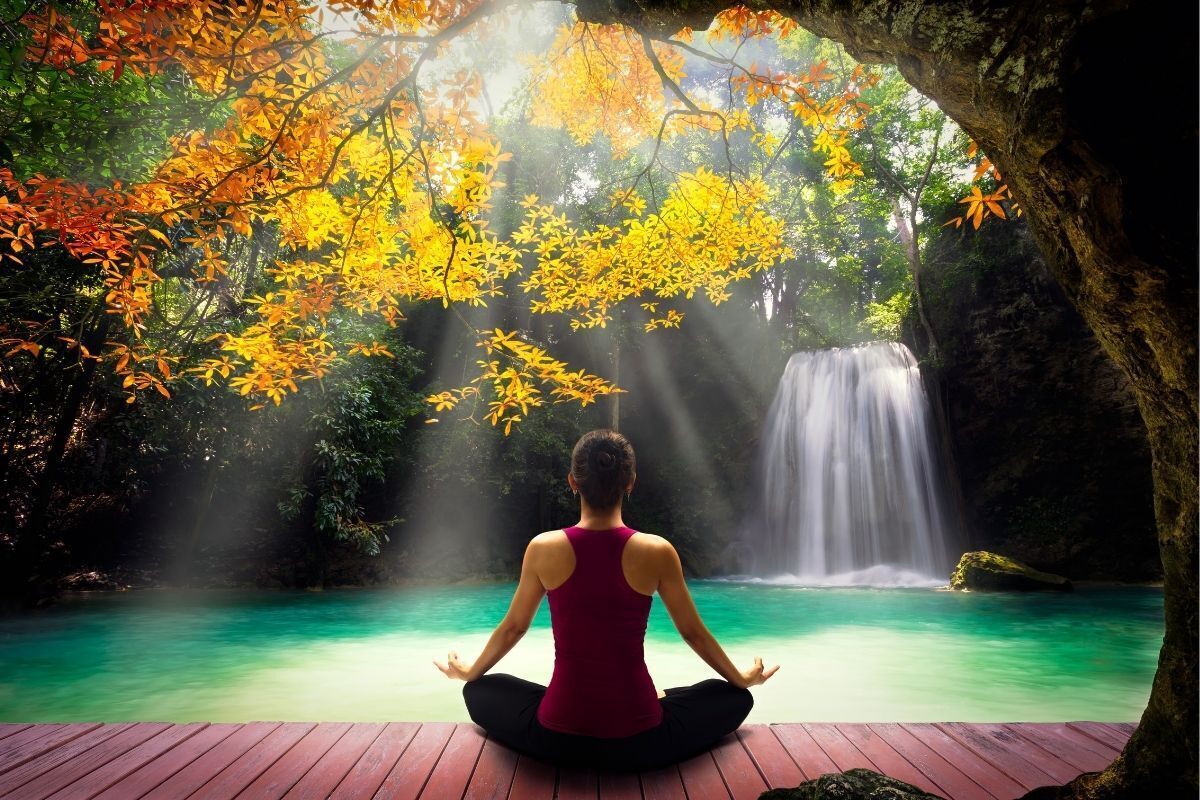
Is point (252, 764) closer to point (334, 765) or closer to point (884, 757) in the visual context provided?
point (334, 765)

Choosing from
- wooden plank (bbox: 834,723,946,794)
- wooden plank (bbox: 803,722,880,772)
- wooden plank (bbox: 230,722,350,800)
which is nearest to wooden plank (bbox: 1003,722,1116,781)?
wooden plank (bbox: 834,723,946,794)

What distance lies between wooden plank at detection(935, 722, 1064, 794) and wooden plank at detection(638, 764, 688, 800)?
1.23 meters

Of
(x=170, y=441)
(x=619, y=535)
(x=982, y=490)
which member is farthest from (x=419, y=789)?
(x=982, y=490)

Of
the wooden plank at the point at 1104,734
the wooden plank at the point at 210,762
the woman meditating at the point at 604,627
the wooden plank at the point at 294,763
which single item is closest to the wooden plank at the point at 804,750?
the woman meditating at the point at 604,627

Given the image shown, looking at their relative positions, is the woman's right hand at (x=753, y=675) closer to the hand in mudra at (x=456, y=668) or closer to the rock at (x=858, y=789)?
the rock at (x=858, y=789)

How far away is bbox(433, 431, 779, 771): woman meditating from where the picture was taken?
93.9 inches

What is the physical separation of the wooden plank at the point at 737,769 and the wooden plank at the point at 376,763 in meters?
1.11

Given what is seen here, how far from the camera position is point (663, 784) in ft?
7.88

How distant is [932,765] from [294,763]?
2.46 metres

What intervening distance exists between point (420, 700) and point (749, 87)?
5.26 m

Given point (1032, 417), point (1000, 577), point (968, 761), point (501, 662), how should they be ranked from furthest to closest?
1. point (1032, 417)
2. point (1000, 577)
3. point (501, 662)
4. point (968, 761)

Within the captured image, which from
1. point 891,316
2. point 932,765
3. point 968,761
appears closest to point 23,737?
point 932,765

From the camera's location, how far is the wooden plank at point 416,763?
2344 millimetres

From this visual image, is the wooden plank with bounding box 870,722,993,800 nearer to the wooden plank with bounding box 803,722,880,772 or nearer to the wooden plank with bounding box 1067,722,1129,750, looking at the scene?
the wooden plank with bounding box 803,722,880,772
